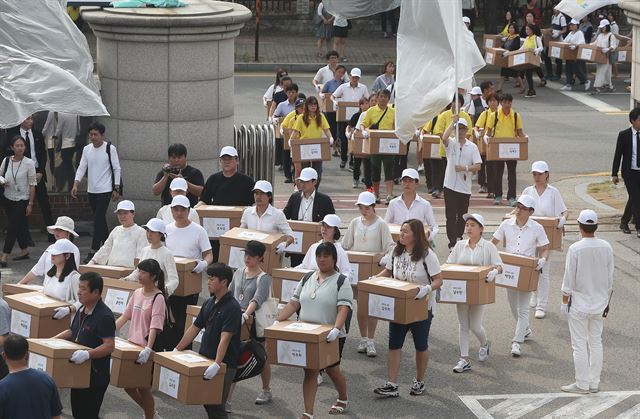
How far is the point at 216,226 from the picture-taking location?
15812 millimetres

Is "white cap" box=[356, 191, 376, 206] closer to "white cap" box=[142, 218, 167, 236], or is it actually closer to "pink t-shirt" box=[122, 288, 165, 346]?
"white cap" box=[142, 218, 167, 236]

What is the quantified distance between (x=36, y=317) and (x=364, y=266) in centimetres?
346

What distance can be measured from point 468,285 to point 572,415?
5.83 feet

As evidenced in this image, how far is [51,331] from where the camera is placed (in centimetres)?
1279

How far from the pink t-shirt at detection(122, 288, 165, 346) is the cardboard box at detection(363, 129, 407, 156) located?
908 centimetres

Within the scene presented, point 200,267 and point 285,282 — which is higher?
point 200,267

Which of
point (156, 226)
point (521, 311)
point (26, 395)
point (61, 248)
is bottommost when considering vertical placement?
point (521, 311)

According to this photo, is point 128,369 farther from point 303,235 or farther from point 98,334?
point 303,235

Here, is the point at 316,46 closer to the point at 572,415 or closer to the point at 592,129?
the point at 592,129

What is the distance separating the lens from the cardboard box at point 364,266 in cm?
1435

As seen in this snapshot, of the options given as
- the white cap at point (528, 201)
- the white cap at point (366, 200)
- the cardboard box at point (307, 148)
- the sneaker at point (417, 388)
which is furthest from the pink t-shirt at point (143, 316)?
the cardboard box at point (307, 148)

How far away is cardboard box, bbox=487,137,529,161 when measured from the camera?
21.0 meters

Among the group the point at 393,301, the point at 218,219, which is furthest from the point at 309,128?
the point at 393,301

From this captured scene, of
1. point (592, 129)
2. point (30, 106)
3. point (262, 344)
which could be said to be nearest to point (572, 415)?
point (262, 344)
